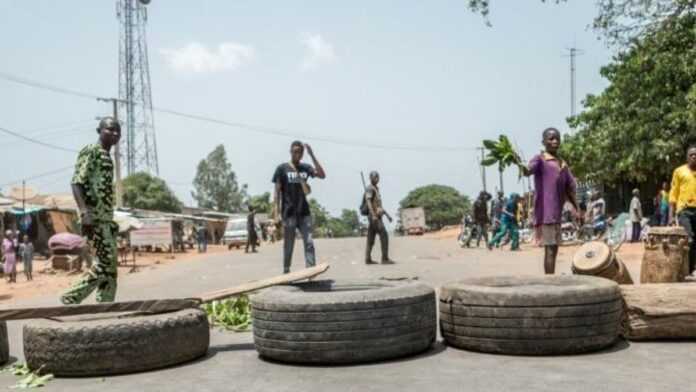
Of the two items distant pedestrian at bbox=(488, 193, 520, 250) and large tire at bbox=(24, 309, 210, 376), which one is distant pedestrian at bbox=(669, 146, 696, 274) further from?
distant pedestrian at bbox=(488, 193, 520, 250)

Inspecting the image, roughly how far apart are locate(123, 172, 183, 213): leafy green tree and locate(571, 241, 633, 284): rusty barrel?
56826mm

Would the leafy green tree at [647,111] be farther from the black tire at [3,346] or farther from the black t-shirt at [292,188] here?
the black tire at [3,346]

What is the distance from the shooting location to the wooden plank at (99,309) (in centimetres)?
448

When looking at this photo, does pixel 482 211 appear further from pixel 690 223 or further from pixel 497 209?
pixel 690 223

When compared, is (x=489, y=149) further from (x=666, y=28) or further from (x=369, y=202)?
(x=666, y=28)

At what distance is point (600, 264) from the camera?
19.5ft

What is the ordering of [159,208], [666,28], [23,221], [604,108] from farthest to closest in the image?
[159,208], [23,221], [604,108], [666,28]

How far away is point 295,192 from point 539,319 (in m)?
4.50

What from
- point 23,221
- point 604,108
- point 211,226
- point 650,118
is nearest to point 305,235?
point 650,118

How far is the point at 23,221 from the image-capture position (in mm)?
30609

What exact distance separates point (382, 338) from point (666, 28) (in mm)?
17081

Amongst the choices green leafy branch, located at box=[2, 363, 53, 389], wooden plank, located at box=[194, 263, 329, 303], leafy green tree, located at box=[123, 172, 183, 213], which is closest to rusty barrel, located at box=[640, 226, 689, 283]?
wooden plank, located at box=[194, 263, 329, 303]

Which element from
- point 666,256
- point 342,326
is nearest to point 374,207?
point 666,256

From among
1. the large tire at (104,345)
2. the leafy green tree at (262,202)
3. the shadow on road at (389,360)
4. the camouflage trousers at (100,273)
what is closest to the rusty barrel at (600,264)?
the shadow on road at (389,360)
